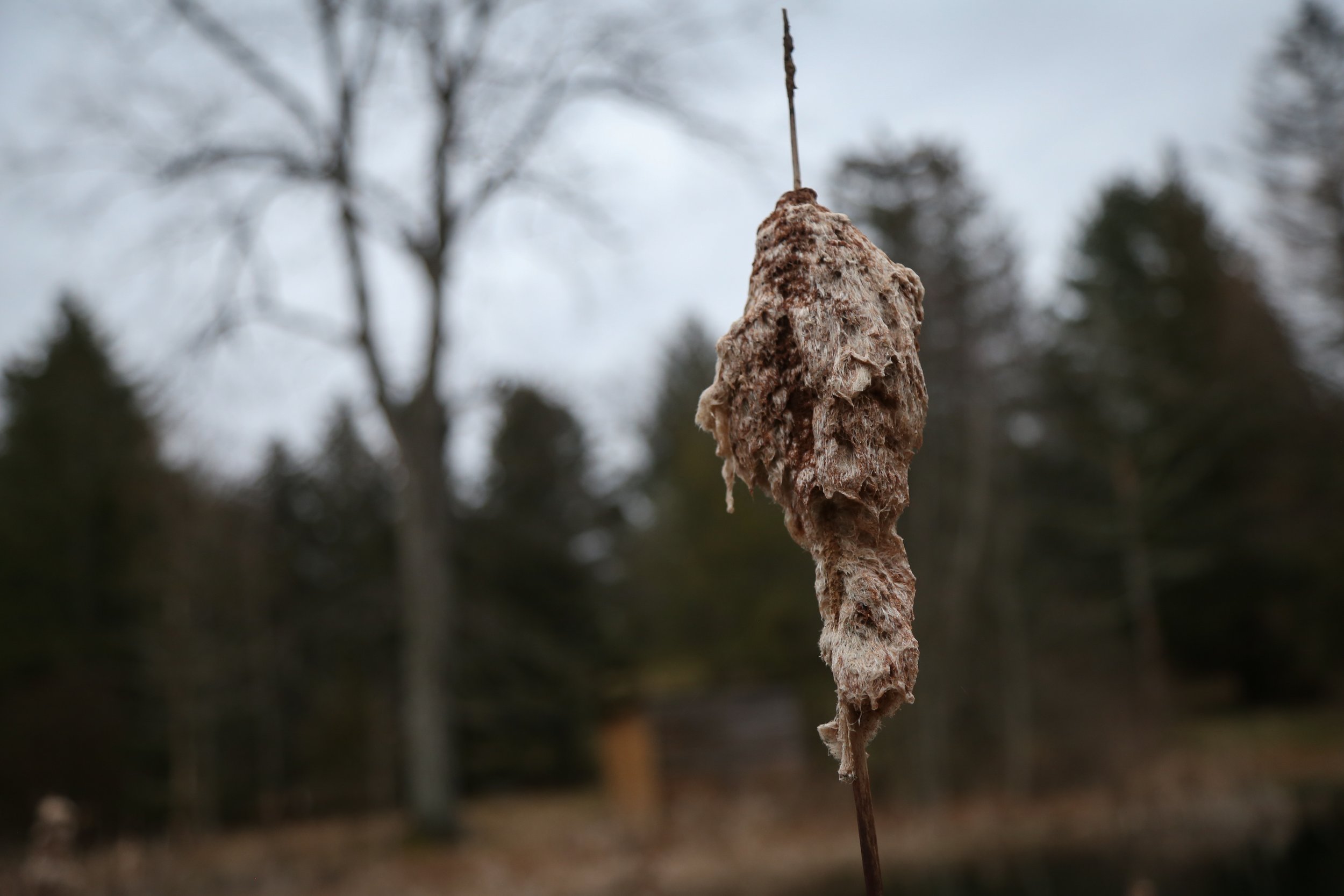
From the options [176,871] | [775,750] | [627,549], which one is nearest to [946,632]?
[775,750]

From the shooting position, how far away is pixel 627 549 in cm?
3152

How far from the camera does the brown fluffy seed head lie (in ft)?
7.95

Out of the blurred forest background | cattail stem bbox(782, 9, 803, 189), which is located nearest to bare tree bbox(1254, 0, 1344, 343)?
the blurred forest background

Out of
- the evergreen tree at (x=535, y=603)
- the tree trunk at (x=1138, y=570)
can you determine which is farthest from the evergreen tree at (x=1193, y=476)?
the evergreen tree at (x=535, y=603)

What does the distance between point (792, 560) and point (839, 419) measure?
2271cm

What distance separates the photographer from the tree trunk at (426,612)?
47.7ft

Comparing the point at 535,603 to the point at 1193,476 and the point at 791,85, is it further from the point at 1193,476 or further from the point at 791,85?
the point at 791,85

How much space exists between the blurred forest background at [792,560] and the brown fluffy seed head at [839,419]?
12828 mm

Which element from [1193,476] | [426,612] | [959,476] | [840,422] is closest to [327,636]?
[426,612]

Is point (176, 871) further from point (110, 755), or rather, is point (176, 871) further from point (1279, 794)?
point (1279, 794)

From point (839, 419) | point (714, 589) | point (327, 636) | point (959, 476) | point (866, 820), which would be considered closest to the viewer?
point (866, 820)

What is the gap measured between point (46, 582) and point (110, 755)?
13.3ft

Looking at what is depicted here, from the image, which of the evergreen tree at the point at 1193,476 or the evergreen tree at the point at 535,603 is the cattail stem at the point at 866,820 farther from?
the evergreen tree at the point at 1193,476

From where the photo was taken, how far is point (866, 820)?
91.1 inches
